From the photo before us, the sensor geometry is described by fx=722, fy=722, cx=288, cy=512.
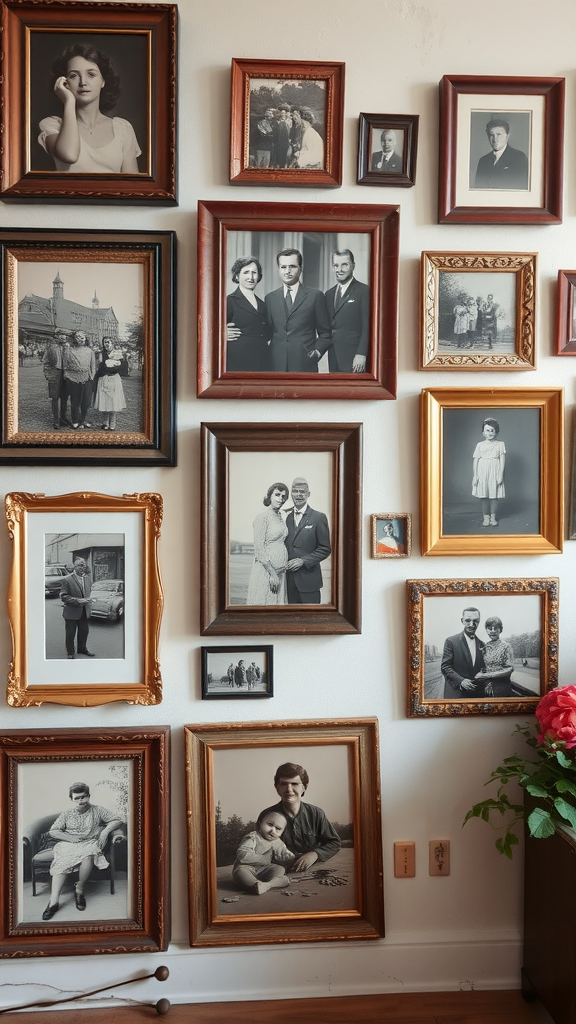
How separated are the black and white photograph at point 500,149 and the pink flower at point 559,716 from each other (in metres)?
1.38

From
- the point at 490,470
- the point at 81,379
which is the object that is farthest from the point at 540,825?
the point at 81,379

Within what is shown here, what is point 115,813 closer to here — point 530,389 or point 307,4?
point 530,389

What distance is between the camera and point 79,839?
198cm

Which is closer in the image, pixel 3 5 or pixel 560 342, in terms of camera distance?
pixel 3 5

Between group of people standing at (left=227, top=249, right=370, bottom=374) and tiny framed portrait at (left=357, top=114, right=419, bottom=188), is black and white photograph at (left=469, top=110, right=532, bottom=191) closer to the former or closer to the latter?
tiny framed portrait at (left=357, top=114, right=419, bottom=188)

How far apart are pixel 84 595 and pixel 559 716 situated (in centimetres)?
129

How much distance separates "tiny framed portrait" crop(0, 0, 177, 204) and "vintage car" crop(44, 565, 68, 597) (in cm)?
98

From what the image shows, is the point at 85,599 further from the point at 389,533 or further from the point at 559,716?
the point at 559,716

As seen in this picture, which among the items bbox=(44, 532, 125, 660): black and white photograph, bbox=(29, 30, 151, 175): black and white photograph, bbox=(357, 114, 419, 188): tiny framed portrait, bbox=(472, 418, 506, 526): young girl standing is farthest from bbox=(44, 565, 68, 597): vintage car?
bbox=(357, 114, 419, 188): tiny framed portrait

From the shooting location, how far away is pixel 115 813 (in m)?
1.99

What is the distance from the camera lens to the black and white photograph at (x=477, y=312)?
1998 mm

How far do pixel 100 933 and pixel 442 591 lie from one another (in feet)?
4.34

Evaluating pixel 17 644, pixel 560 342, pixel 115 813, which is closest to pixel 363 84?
pixel 560 342

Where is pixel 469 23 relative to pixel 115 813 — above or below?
above
